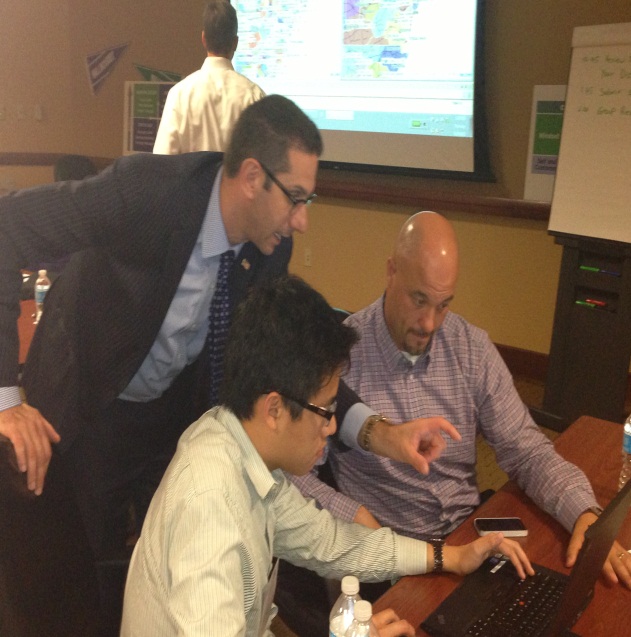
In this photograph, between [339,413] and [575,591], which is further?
[339,413]

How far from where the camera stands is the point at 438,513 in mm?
1622

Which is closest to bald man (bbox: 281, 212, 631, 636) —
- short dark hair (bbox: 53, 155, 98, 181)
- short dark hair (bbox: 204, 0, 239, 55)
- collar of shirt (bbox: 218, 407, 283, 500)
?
collar of shirt (bbox: 218, 407, 283, 500)

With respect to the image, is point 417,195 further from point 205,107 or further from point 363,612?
point 363,612

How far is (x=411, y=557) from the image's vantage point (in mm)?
1198

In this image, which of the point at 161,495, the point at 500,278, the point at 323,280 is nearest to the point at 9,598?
the point at 161,495

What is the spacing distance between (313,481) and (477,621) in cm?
58

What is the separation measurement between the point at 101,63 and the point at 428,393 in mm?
5117

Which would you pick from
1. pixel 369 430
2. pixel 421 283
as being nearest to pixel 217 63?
pixel 421 283

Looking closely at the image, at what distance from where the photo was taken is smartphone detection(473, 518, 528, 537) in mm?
1266

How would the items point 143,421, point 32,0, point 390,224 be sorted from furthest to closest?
point 32,0
point 390,224
point 143,421

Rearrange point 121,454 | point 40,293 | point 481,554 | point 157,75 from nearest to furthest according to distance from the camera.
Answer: point 481,554 < point 121,454 < point 40,293 < point 157,75

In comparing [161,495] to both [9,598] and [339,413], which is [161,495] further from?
[339,413]

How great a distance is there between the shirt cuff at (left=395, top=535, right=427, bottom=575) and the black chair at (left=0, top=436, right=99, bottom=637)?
541mm

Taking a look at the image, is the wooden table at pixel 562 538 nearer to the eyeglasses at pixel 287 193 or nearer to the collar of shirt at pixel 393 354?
the collar of shirt at pixel 393 354
